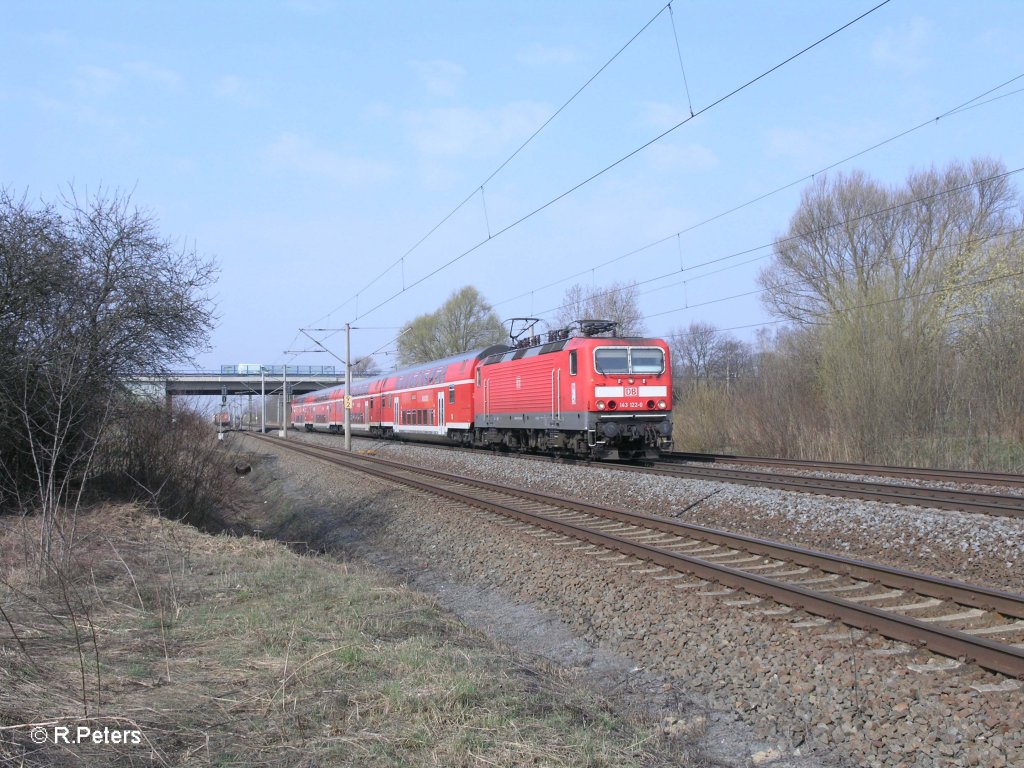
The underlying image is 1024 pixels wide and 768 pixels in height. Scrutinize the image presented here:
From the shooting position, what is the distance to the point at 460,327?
207 feet

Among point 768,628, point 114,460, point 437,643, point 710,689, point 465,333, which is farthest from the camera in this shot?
point 465,333

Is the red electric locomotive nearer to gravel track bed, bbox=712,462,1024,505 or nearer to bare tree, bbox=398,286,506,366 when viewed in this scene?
→ gravel track bed, bbox=712,462,1024,505

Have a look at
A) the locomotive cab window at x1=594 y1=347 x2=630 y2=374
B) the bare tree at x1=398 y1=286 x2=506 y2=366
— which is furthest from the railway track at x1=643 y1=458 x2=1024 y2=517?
the bare tree at x1=398 y1=286 x2=506 y2=366

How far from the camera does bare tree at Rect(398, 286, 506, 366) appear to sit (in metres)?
63.1

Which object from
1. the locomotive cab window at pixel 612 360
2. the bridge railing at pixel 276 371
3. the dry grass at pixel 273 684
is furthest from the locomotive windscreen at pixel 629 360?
the bridge railing at pixel 276 371

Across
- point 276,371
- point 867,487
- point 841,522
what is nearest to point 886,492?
point 867,487

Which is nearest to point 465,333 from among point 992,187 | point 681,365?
point 681,365

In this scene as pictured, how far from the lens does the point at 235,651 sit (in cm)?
505

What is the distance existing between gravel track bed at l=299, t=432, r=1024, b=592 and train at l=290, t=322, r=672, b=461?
9.39 feet

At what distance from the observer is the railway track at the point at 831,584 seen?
538 cm

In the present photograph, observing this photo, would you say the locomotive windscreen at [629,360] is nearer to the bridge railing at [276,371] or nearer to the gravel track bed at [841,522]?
the gravel track bed at [841,522]

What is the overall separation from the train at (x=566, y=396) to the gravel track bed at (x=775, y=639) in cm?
609

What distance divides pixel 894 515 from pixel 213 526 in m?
11.3

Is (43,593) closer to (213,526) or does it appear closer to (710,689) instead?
(710,689)
